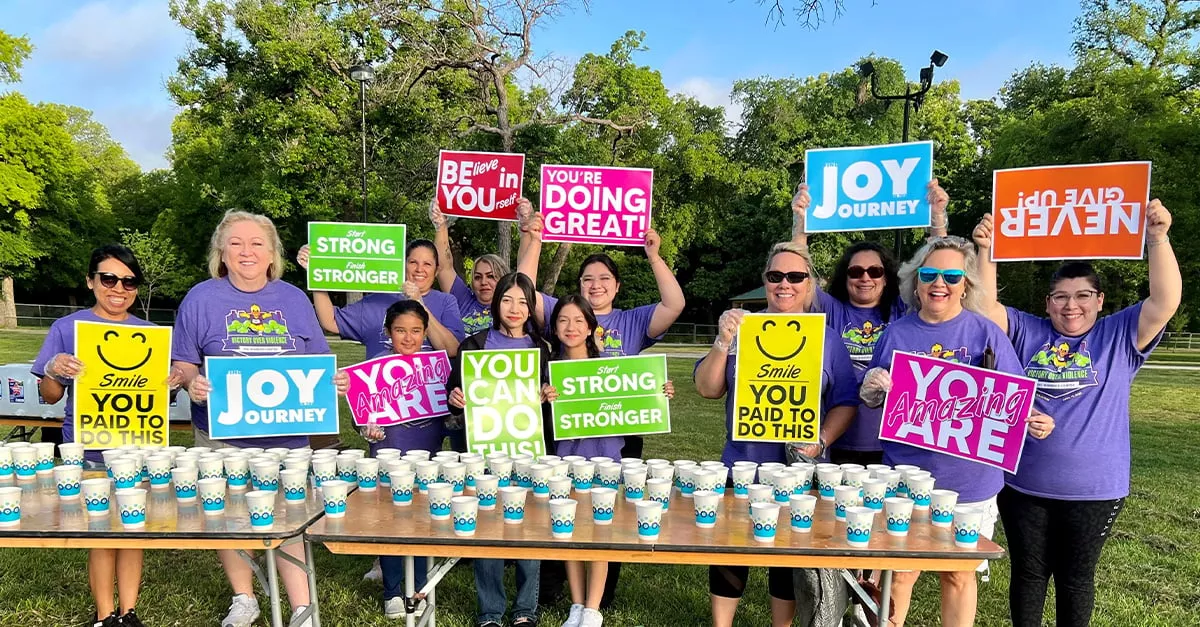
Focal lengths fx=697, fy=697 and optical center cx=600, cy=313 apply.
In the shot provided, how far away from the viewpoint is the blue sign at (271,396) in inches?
145

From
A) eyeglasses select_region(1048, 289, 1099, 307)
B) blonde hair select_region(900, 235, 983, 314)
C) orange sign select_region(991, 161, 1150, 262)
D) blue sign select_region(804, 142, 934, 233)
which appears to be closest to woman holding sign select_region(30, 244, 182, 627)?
blonde hair select_region(900, 235, 983, 314)

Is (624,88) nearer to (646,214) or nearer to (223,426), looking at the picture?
(646,214)

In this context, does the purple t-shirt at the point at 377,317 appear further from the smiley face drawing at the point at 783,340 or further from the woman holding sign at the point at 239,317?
the smiley face drawing at the point at 783,340

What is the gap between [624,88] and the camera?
23938 millimetres

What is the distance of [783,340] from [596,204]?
211 cm

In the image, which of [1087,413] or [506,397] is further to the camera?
[506,397]

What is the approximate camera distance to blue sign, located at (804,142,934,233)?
14.7 ft

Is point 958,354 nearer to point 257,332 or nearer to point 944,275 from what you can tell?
point 944,275

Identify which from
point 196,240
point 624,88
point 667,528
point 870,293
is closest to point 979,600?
point 870,293

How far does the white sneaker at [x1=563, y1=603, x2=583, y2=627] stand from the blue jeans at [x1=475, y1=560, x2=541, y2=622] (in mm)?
221

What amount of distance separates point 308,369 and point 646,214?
2.49 m

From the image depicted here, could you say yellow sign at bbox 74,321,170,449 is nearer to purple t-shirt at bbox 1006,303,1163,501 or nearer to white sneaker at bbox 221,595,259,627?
white sneaker at bbox 221,595,259,627

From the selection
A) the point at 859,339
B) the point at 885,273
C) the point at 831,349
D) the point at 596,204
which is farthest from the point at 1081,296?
the point at 596,204

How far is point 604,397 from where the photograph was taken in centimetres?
379
